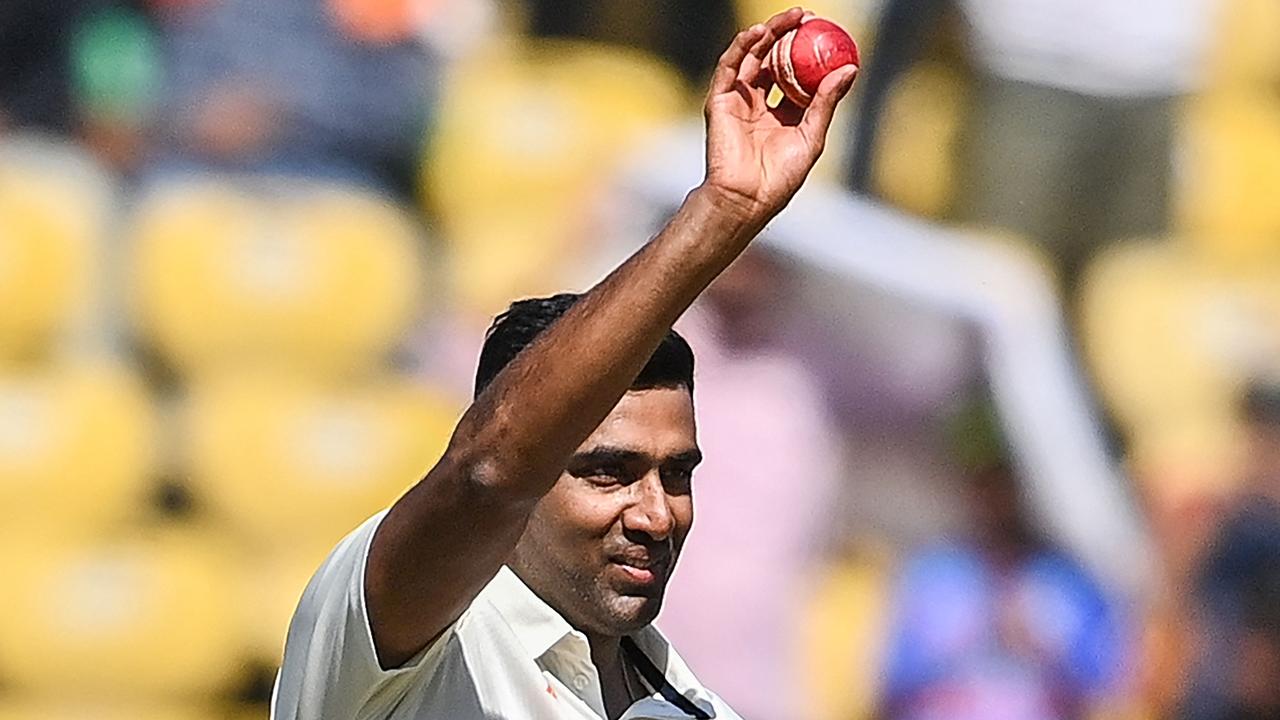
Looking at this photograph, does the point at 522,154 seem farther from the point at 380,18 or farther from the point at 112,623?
the point at 112,623

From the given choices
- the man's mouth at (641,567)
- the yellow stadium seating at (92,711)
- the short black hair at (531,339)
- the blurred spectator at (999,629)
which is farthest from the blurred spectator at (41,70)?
the man's mouth at (641,567)

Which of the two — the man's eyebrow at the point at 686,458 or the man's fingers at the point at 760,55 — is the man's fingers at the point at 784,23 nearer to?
the man's fingers at the point at 760,55

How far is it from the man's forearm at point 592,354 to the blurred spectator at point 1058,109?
15.1ft

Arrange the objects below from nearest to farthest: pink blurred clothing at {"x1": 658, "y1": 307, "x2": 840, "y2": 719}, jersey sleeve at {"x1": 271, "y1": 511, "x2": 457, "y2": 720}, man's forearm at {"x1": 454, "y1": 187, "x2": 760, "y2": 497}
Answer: man's forearm at {"x1": 454, "y1": 187, "x2": 760, "y2": 497} < jersey sleeve at {"x1": 271, "y1": 511, "x2": 457, "y2": 720} < pink blurred clothing at {"x1": 658, "y1": 307, "x2": 840, "y2": 719}

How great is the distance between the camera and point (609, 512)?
7.97 ft

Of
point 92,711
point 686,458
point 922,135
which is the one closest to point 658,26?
point 922,135

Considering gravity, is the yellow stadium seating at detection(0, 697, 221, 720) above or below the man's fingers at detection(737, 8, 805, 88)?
above

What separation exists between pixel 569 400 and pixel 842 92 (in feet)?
1.31

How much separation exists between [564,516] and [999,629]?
4.02 meters

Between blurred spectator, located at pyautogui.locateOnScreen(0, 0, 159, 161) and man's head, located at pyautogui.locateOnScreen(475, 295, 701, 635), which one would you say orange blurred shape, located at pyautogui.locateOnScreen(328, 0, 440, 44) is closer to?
blurred spectator, located at pyautogui.locateOnScreen(0, 0, 159, 161)

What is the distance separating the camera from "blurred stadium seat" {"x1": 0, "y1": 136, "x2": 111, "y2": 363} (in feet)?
20.2

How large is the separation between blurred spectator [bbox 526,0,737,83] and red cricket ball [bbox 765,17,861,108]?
4.42m

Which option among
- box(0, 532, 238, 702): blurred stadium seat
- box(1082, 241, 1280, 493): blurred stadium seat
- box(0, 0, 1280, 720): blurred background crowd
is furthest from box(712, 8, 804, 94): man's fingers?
box(1082, 241, 1280, 493): blurred stadium seat

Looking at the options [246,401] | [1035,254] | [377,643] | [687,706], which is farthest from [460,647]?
[1035,254]
